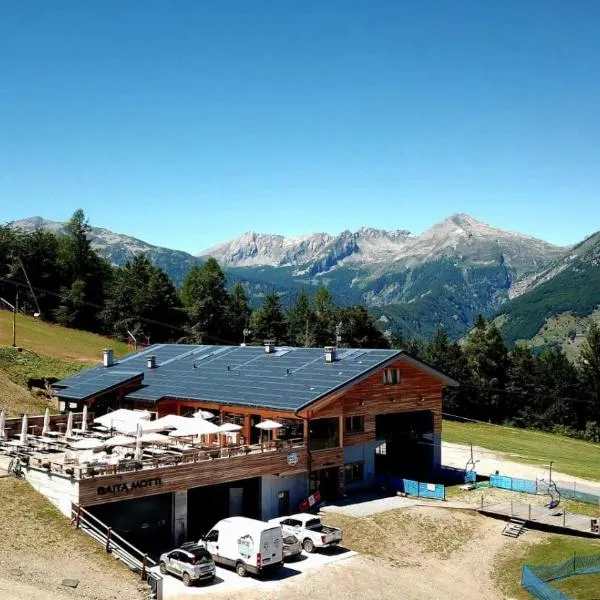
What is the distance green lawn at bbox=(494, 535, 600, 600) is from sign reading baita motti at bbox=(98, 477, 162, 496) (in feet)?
57.4

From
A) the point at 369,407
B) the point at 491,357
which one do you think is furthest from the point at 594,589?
the point at 491,357

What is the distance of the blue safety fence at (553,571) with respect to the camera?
1230 inches

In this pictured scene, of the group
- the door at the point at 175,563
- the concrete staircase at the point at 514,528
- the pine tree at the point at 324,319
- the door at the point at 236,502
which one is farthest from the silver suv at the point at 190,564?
the pine tree at the point at 324,319

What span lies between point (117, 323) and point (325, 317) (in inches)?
1396

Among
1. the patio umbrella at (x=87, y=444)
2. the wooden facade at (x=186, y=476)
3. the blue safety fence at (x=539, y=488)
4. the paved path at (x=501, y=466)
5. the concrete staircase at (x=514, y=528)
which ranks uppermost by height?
the patio umbrella at (x=87, y=444)

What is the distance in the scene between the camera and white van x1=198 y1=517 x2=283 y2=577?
31938 mm

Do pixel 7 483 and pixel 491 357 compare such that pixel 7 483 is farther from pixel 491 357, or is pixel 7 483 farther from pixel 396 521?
pixel 491 357

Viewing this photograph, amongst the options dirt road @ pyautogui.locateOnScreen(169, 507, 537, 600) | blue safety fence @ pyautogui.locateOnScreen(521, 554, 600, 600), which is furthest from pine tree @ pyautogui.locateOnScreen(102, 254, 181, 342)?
blue safety fence @ pyautogui.locateOnScreen(521, 554, 600, 600)

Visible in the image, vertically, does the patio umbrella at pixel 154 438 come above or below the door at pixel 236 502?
above

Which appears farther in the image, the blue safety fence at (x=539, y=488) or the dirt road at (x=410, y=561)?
the blue safety fence at (x=539, y=488)

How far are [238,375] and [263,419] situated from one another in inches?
266

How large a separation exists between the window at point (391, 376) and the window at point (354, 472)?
6.15 m

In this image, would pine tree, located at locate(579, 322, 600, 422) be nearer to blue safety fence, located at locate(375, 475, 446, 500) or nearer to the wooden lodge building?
the wooden lodge building

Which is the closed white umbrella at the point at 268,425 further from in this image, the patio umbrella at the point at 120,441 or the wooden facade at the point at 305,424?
the patio umbrella at the point at 120,441
